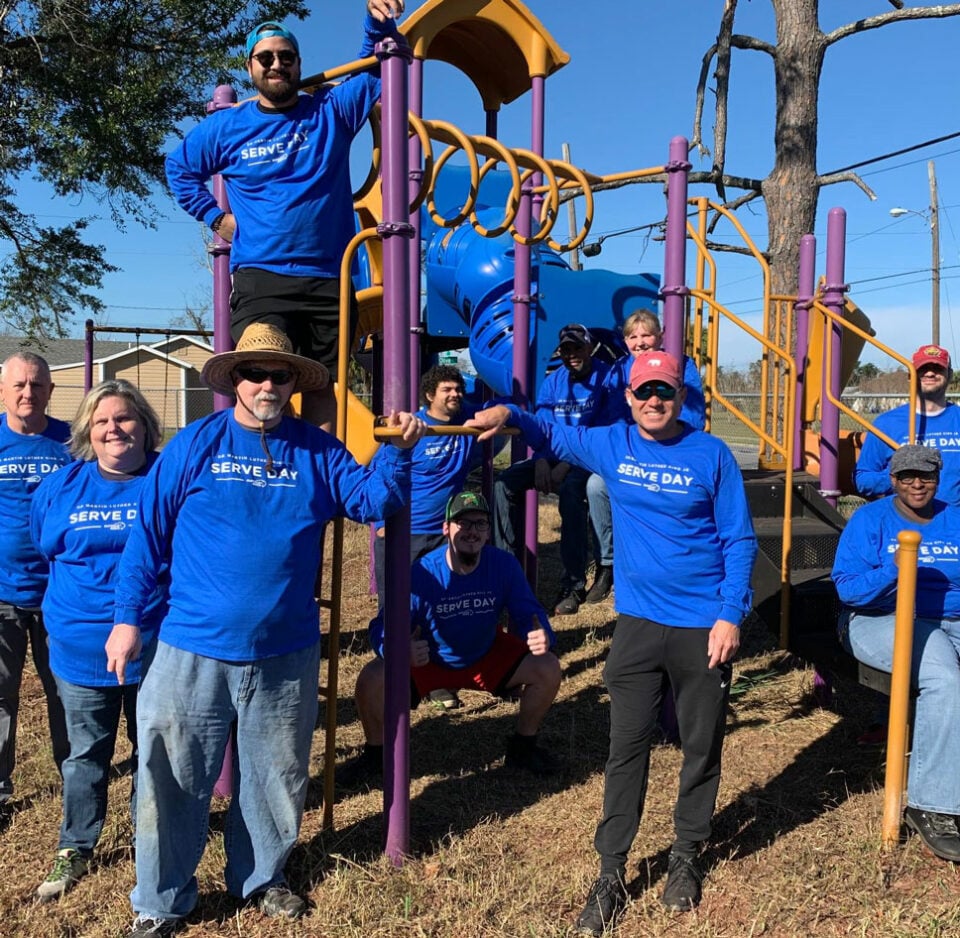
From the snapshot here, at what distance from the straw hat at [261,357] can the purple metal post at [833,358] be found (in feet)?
12.0

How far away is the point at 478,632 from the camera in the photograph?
4199 millimetres

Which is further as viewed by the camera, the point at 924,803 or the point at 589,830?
the point at 589,830

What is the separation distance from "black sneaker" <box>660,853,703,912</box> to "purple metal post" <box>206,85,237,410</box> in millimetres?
2449

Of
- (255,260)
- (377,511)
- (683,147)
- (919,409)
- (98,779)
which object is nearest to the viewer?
(377,511)

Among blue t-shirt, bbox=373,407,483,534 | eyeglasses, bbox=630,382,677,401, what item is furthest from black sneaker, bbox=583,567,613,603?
eyeglasses, bbox=630,382,677,401

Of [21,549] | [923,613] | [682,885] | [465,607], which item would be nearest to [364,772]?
[465,607]

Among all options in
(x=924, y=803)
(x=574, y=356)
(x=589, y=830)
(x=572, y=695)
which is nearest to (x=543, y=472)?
(x=574, y=356)

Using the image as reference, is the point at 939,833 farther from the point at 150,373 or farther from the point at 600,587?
the point at 150,373

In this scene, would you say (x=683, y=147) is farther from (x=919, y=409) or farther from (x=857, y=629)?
(x=857, y=629)

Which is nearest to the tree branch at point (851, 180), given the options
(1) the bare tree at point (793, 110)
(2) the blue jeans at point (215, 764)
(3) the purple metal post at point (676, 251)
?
(1) the bare tree at point (793, 110)

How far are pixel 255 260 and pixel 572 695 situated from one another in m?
2.99

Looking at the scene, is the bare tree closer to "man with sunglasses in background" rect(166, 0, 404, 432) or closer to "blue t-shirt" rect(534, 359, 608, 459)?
"blue t-shirt" rect(534, 359, 608, 459)

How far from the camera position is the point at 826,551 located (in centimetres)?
519

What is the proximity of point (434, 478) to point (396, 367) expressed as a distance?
7.47 feet
